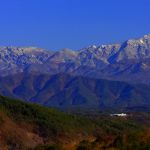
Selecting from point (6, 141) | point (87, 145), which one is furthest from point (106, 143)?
point (6, 141)

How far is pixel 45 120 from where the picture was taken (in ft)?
655

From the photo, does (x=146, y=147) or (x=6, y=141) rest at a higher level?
(x=146, y=147)

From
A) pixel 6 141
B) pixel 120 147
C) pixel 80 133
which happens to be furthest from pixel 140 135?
pixel 80 133

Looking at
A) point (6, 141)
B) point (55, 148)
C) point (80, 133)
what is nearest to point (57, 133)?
point (80, 133)

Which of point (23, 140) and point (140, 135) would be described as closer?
point (140, 135)

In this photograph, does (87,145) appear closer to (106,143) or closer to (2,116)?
(106,143)

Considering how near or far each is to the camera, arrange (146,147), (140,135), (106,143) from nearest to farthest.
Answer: (146,147), (140,135), (106,143)

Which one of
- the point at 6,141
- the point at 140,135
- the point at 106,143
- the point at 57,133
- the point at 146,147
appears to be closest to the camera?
the point at 146,147

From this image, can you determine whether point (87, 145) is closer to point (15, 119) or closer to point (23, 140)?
point (23, 140)

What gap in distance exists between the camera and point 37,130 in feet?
638

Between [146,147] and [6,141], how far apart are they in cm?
12229

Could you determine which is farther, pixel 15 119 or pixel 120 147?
pixel 15 119

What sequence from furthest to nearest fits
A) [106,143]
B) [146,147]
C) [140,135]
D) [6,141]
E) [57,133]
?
[57,133] < [6,141] < [106,143] < [140,135] < [146,147]

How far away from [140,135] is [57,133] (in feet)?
424
